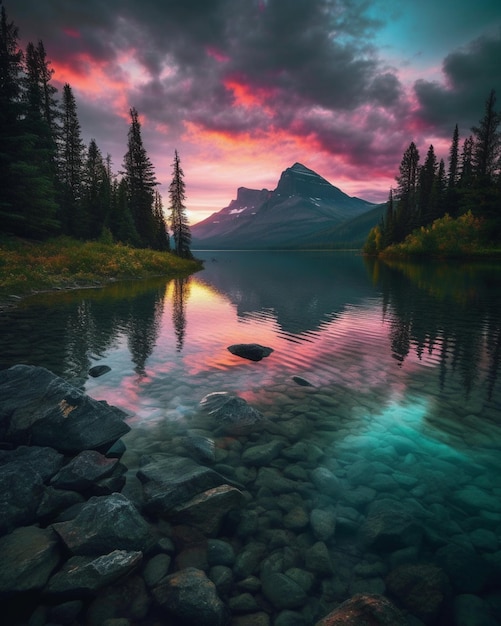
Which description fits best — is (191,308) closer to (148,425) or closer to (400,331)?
(400,331)

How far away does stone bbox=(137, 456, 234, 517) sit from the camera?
497 centimetres

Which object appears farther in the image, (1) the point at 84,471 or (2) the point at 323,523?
(1) the point at 84,471

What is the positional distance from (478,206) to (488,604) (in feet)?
268

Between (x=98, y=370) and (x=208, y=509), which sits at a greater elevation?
(x=208, y=509)

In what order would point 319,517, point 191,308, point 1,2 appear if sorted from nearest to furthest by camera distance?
1. point 319,517
2. point 191,308
3. point 1,2

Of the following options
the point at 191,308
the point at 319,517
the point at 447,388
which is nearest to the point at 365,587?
the point at 319,517

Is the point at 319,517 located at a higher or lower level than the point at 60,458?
lower

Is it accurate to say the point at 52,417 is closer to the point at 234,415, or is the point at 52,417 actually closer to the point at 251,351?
the point at 234,415

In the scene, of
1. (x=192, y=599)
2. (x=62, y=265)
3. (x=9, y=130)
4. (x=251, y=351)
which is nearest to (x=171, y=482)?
(x=192, y=599)

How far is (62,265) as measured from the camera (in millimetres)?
31312

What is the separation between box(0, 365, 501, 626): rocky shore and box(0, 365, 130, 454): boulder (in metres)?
0.03

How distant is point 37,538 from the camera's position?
4.03 metres

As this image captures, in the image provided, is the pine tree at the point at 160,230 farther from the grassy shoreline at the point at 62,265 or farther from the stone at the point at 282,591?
the stone at the point at 282,591

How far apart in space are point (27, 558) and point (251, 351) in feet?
31.7
